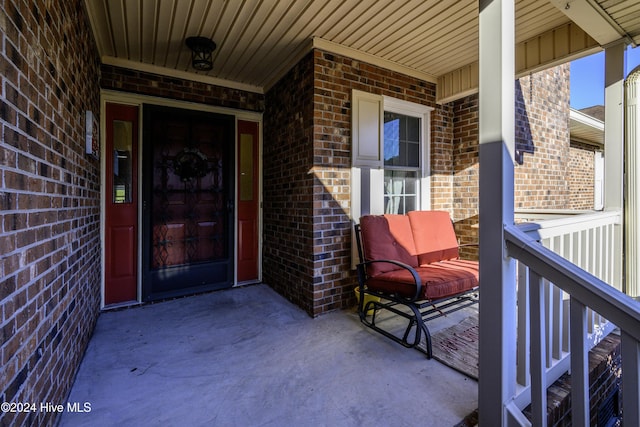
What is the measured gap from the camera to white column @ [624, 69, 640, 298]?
240cm

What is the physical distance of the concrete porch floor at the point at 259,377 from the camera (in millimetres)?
1615

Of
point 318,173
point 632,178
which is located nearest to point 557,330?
point 632,178

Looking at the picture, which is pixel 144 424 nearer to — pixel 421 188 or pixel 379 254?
pixel 379 254

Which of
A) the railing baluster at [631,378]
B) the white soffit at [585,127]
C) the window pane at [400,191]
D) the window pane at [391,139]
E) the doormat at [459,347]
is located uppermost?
the white soffit at [585,127]

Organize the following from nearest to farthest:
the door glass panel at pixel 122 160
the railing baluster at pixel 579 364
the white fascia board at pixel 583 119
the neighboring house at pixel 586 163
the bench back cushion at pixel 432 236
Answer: the railing baluster at pixel 579 364 → the bench back cushion at pixel 432 236 → the door glass panel at pixel 122 160 → the white fascia board at pixel 583 119 → the neighboring house at pixel 586 163

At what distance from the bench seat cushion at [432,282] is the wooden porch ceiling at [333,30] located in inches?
83.0

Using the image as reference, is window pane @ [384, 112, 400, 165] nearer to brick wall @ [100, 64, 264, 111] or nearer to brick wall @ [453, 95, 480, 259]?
brick wall @ [453, 95, 480, 259]

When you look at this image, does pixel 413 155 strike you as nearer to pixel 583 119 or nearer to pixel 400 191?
pixel 400 191

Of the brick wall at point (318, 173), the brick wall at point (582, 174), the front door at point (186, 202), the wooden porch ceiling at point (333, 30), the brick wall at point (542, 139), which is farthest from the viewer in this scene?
the brick wall at point (582, 174)

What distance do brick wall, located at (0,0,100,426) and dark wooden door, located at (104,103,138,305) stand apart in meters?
1.07

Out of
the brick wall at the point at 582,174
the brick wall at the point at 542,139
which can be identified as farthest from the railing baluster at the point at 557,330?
the brick wall at the point at 582,174

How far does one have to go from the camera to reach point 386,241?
2.87 metres

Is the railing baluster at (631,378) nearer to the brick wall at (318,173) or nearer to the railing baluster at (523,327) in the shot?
the railing baluster at (523,327)

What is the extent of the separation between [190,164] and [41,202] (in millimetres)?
2319
